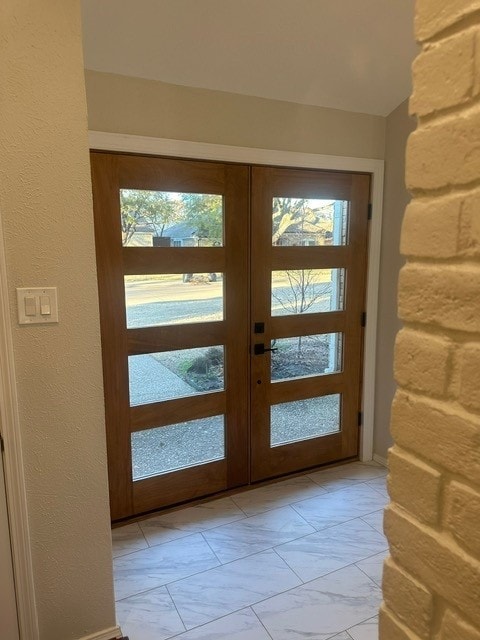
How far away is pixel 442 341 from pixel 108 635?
1825 mm

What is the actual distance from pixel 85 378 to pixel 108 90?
1439mm

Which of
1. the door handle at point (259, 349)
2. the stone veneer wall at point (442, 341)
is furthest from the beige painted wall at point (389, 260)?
the stone veneer wall at point (442, 341)

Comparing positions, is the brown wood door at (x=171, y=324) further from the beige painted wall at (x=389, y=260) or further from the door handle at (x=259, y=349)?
the beige painted wall at (x=389, y=260)

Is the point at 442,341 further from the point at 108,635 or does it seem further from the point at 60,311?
the point at 108,635

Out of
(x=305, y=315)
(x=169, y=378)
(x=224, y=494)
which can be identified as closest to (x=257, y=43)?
(x=305, y=315)

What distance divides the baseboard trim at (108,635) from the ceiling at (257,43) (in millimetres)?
2404

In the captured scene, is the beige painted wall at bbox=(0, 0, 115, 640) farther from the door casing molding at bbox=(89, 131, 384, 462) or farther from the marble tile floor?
the door casing molding at bbox=(89, 131, 384, 462)

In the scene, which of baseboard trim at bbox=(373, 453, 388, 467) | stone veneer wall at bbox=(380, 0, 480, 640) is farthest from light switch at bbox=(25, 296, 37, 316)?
baseboard trim at bbox=(373, 453, 388, 467)

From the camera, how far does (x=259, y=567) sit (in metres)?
2.15

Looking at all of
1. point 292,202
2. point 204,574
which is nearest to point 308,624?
point 204,574

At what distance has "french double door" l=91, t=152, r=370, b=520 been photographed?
7.68 feet

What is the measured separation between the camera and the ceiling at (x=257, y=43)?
1.93 meters

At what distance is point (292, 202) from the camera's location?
273 centimetres

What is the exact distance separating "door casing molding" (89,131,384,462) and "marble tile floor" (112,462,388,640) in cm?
64
